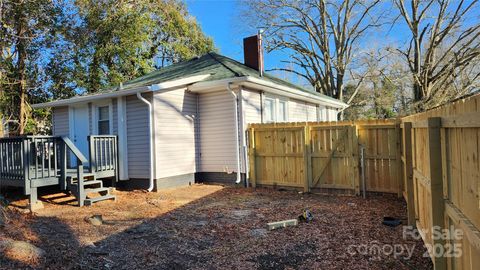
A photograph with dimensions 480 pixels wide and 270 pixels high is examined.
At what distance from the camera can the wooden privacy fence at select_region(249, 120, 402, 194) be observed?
773 cm

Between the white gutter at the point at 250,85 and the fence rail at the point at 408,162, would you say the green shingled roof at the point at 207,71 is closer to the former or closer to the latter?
the white gutter at the point at 250,85

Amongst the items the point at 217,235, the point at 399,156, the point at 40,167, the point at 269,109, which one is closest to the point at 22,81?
the point at 40,167

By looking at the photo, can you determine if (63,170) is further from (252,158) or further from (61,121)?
(252,158)

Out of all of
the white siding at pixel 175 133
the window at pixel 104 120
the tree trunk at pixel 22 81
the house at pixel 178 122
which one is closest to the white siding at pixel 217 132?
the house at pixel 178 122

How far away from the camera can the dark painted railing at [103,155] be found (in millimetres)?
8617

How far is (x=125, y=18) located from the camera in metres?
20.3

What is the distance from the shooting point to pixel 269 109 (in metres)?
11.9

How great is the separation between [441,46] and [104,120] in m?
22.6

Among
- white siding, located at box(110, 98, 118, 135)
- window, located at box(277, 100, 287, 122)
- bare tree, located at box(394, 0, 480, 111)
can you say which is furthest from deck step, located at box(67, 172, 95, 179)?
bare tree, located at box(394, 0, 480, 111)

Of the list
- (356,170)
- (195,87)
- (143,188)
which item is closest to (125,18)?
(195,87)

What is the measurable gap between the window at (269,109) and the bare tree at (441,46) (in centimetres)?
1341

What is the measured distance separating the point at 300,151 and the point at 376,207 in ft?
8.78

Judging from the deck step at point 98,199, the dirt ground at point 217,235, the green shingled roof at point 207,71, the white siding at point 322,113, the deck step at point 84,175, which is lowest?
the dirt ground at point 217,235

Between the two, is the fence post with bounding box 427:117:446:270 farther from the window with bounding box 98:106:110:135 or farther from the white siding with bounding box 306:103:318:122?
the white siding with bounding box 306:103:318:122
